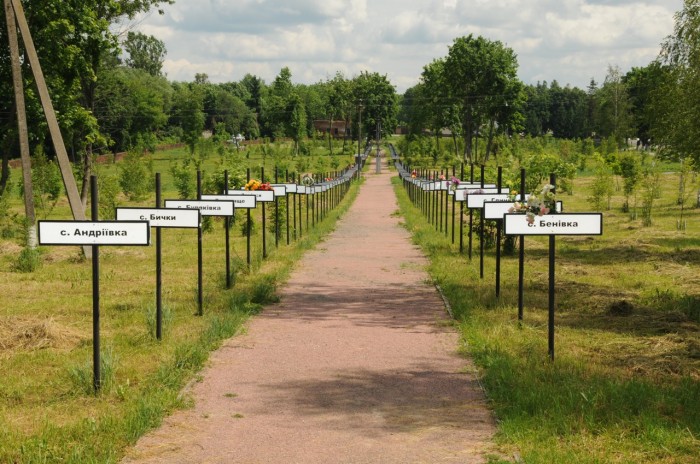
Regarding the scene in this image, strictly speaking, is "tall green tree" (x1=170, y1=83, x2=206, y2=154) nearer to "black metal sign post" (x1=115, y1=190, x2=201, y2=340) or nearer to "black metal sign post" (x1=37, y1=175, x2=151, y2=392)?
"black metal sign post" (x1=115, y1=190, x2=201, y2=340)

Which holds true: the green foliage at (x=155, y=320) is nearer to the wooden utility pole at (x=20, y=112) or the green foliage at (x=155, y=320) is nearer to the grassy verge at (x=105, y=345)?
the grassy verge at (x=105, y=345)

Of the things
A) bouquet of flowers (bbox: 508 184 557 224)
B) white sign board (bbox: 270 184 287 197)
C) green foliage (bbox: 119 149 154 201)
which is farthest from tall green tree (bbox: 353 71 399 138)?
bouquet of flowers (bbox: 508 184 557 224)

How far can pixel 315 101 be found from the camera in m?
149

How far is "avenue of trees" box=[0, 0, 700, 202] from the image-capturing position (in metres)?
20.1

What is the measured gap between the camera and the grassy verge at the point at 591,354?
6293 millimetres

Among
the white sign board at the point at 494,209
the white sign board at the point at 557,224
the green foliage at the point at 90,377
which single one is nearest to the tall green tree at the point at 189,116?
the white sign board at the point at 494,209

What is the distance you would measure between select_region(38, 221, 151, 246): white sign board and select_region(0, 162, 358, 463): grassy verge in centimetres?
120

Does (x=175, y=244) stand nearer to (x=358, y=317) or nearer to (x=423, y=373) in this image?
(x=358, y=317)

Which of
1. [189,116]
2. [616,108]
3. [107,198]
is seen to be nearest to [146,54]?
[189,116]

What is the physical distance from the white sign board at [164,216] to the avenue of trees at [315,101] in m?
11.1

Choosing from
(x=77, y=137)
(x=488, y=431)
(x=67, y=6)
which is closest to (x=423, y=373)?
(x=488, y=431)

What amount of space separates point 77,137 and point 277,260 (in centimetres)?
1337

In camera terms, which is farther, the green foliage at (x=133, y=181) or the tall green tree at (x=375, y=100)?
the tall green tree at (x=375, y=100)

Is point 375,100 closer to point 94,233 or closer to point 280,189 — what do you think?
point 280,189
